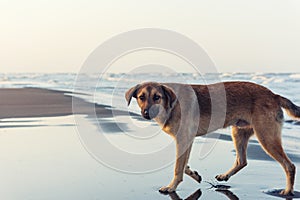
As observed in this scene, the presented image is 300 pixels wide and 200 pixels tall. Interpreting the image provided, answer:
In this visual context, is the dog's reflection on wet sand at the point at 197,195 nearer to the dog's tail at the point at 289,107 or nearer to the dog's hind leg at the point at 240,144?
the dog's hind leg at the point at 240,144

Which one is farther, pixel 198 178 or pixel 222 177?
pixel 222 177

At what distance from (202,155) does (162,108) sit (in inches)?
80.5

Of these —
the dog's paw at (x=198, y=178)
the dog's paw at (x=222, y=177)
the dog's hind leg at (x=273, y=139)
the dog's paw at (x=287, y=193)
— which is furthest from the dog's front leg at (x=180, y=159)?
the dog's paw at (x=287, y=193)

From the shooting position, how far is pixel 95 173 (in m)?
6.04

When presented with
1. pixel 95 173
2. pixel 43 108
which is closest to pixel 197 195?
pixel 95 173

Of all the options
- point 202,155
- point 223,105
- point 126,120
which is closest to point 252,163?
point 202,155

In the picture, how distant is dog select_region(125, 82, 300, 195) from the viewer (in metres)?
5.49

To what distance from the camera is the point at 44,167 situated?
6.30 meters

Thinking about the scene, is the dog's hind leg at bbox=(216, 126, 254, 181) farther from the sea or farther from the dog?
the sea

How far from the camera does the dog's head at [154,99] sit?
17.9ft

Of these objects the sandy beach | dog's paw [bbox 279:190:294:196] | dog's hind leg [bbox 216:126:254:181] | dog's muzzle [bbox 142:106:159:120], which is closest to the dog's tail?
dog's hind leg [bbox 216:126:254:181]

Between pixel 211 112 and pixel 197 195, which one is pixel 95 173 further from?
pixel 211 112

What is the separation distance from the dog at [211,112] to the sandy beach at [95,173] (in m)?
0.29

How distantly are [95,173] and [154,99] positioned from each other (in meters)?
1.35
